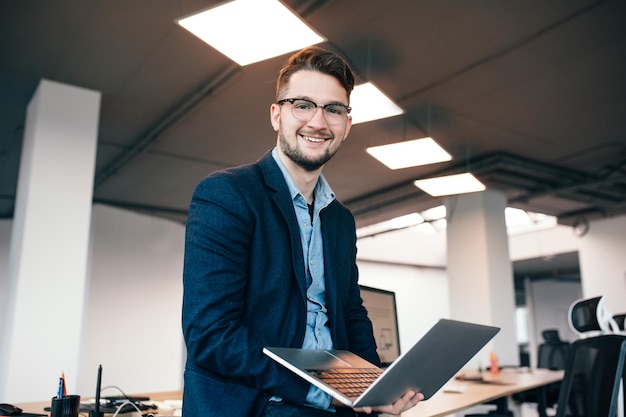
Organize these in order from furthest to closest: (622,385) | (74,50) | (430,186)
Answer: (430,186), (74,50), (622,385)

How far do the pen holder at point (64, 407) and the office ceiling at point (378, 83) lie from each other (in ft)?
6.38

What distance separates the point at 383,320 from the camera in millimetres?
3043

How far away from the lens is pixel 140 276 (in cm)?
815

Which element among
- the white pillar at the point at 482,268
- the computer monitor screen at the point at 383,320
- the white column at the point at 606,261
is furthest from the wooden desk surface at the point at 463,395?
the white column at the point at 606,261

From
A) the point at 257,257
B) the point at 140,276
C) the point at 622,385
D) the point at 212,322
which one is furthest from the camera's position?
the point at 140,276

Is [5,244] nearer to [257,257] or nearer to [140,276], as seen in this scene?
[140,276]

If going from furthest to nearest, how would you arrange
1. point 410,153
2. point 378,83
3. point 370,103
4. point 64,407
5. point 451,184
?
point 451,184 < point 410,153 < point 378,83 < point 370,103 < point 64,407

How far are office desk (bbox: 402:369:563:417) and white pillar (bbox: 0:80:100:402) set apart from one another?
2573mm

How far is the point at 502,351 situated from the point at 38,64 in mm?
5799

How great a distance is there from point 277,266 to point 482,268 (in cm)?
609

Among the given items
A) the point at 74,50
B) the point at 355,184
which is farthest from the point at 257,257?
the point at 355,184

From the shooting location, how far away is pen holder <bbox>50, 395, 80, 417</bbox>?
5.47 ft

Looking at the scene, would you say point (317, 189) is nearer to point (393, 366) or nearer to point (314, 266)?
point (314, 266)

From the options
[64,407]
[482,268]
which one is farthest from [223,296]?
[482,268]
